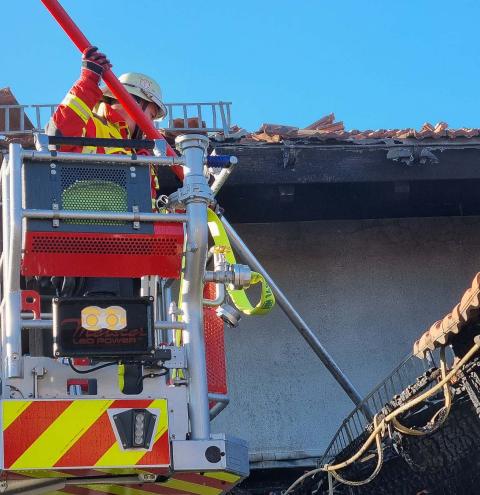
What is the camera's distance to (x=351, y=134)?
8.48m

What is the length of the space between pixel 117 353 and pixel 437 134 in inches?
179

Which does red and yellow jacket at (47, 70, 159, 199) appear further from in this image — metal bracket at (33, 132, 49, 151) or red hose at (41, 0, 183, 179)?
metal bracket at (33, 132, 49, 151)

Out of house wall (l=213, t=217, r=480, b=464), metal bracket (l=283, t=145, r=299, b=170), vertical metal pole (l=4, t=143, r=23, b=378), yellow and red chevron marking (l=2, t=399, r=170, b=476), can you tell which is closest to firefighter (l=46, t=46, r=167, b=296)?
vertical metal pole (l=4, t=143, r=23, b=378)

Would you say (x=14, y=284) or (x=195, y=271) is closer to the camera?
(x=14, y=284)

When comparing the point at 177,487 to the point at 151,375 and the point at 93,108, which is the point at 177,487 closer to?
the point at 151,375

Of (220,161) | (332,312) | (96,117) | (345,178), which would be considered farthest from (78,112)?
(332,312)

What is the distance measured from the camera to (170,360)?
473cm

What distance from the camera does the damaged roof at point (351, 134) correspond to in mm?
8273

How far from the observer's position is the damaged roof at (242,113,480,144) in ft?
27.1

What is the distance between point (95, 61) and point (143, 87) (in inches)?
37.3

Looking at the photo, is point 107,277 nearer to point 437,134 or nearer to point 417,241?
point 437,134

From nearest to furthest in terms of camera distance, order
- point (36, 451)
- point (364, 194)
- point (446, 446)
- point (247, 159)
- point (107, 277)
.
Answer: point (36, 451) < point (107, 277) < point (446, 446) < point (247, 159) < point (364, 194)

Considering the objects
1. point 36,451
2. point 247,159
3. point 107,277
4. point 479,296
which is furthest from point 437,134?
point 36,451

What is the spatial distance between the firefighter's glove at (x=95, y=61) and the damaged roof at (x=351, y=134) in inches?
105
